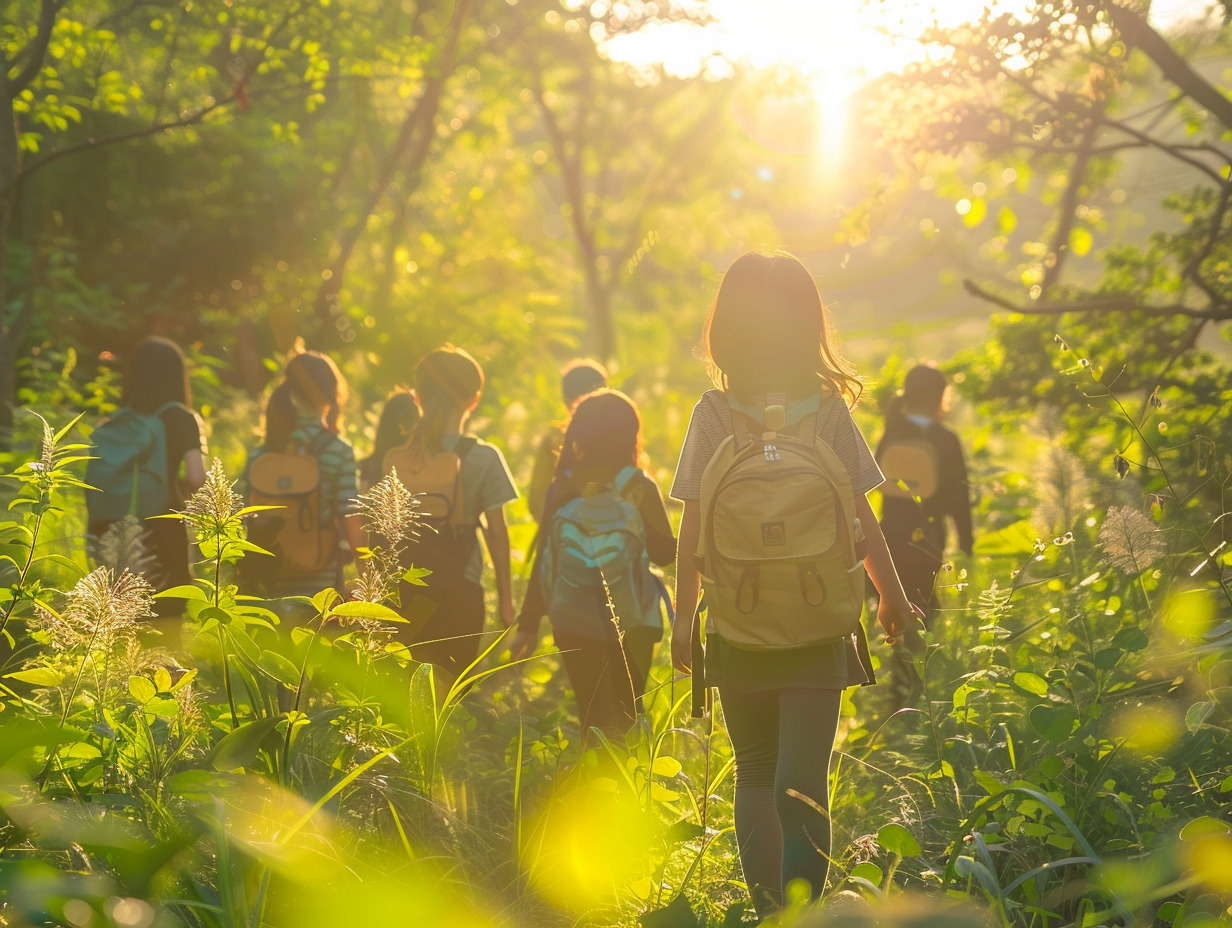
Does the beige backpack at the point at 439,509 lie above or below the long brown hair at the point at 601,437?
below

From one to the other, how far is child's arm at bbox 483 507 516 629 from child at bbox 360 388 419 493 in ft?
1.74

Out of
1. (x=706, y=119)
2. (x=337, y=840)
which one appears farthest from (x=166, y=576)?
(x=706, y=119)

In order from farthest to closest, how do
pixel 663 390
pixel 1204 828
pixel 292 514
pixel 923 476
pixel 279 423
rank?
1. pixel 663 390
2. pixel 923 476
3. pixel 279 423
4. pixel 292 514
5. pixel 1204 828

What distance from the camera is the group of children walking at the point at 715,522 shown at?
8.77 ft

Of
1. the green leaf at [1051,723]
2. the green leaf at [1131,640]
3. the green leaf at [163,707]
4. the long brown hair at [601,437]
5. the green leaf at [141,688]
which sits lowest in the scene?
the green leaf at [1051,723]

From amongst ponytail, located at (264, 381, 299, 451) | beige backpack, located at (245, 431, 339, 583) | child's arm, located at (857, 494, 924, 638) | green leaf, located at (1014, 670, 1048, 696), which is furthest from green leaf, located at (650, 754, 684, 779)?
ponytail, located at (264, 381, 299, 451)

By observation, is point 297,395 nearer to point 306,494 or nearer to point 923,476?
point 306,494

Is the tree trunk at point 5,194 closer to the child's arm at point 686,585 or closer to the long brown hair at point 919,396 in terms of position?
the child's arm at point 686,585

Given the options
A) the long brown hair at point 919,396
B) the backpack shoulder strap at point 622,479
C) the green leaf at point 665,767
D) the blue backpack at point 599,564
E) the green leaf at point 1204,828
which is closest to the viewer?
the green leaf at point 1204,828

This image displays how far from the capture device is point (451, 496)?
4523 millimetres

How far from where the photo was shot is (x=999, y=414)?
7.42 metres

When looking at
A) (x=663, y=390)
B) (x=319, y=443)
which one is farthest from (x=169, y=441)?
(x=663, y=390)

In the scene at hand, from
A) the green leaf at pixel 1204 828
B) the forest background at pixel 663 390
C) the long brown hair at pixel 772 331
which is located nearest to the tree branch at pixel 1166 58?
the forest background at pixel 663 390

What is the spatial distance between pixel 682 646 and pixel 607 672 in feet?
3.68
